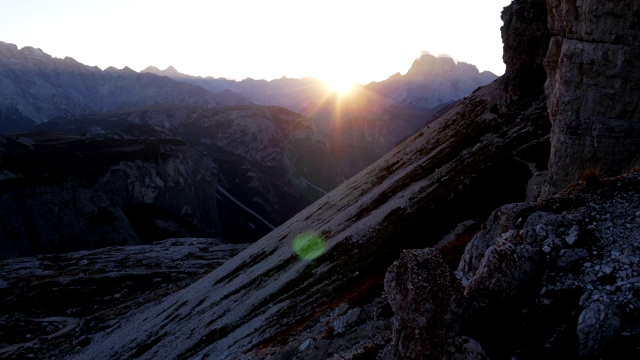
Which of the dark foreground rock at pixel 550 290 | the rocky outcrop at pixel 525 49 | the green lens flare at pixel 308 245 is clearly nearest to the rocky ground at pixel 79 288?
the green lens flare at pixel 308 245

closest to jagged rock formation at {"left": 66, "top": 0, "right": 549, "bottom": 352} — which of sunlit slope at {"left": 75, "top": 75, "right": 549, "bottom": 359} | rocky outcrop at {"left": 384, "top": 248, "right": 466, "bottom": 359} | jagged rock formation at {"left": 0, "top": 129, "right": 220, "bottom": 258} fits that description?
sunlit slope at {"left": 75, "top": 75, "right": 549, "bottom": 359}

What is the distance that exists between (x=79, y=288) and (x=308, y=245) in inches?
2635

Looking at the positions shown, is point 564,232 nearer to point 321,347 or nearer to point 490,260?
point 490,260

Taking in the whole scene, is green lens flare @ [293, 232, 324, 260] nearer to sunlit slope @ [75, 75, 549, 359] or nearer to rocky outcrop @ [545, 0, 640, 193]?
sunlit slope @ [75, 75, 549, 359]

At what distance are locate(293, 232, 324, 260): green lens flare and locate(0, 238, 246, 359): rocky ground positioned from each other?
40.0 m

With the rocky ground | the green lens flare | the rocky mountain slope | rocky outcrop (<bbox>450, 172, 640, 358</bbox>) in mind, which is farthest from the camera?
the rocky ground

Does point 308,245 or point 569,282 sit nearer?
point 569,282

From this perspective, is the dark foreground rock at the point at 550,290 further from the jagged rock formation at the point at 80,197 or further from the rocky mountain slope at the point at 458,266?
the jagged rock formation at the point at 80,197

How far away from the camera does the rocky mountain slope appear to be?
1215 centimetres

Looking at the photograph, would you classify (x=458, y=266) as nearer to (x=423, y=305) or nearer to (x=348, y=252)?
(x=423, y=305)

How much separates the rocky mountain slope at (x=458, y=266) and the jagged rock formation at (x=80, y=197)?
283ft

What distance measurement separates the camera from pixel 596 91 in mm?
32156

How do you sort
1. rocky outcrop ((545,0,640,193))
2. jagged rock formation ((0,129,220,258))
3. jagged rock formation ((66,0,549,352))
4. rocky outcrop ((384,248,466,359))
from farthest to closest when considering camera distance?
jagged rock formation ((0,129,220,258)) → rocky outcrop ((545,0,640,193)) → jagged rock formation ((66,0,549,352)) → rocky outcrop ((384,248,466,359))

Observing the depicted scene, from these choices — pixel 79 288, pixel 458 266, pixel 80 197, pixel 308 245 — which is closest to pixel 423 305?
pixel 458 266
